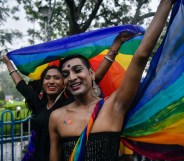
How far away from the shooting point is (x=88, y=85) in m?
2.05

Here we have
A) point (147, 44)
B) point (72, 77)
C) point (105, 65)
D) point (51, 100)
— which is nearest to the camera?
point (147, 44)

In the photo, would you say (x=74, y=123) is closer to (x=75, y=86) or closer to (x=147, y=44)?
(x=75, y=86)

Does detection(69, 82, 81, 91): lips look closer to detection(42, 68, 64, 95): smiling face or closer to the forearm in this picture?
the forearm

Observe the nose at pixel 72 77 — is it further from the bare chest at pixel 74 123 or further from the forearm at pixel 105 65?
the forearm at pixel 105 65

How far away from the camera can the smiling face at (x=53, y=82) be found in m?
3.03

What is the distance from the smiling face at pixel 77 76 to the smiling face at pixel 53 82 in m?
0.93

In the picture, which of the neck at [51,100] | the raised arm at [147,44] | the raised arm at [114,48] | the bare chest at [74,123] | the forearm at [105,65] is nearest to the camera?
the raised arm at [147,44]

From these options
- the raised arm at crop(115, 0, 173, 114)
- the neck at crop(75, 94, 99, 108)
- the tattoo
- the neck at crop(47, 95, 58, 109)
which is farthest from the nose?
the neck at crop(47, 95, 58, 109)

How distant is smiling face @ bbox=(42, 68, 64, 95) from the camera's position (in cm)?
303

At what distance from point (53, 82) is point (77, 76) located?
1.06 metres

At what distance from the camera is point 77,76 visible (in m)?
2.02

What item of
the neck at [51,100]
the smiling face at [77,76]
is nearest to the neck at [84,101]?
the smiling face at [77,76]

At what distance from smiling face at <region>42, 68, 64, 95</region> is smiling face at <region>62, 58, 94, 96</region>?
36.5 inches

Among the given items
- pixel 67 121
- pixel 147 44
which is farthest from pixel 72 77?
pixel 147 44
